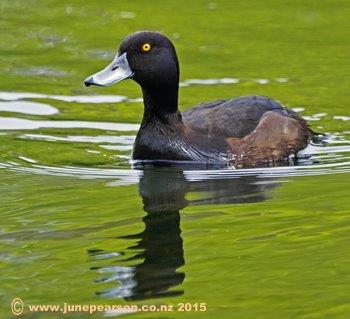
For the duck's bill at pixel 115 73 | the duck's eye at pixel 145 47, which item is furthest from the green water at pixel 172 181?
the duck's eye at pixel 145 47

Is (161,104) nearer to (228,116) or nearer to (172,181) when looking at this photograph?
(228,116)

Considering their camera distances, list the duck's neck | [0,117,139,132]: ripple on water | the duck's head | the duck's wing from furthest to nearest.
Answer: [0,117,139,132]: ripple on water
the duck's neck
the duck's wing
the duck's head

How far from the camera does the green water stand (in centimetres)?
839

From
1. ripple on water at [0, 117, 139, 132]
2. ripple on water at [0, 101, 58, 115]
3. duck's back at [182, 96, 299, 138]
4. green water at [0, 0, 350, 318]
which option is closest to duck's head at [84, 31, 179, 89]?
duck's back at [182, 96, 299, 138]

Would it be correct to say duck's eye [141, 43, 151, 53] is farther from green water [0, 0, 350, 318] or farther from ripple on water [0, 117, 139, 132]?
ripple on water [0, 117, 139, 132]

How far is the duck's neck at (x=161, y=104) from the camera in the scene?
1298 centimetres

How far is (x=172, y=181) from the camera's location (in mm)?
12102

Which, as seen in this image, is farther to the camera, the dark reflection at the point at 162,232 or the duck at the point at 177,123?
the duck at the point at 177,123

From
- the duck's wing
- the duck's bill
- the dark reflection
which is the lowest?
the dark reflection

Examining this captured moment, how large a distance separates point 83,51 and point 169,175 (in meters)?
5.52

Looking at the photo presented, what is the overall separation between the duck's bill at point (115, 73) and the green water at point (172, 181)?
854 millimetres

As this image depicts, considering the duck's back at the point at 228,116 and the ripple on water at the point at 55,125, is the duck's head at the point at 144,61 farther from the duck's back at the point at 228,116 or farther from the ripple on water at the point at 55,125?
the ripple on water at the point at 55,125

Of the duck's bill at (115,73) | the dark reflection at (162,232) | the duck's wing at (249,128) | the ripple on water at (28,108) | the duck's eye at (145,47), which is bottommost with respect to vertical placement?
the dark reflection at (162,232)

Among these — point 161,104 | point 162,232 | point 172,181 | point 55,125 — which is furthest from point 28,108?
point 162,232
